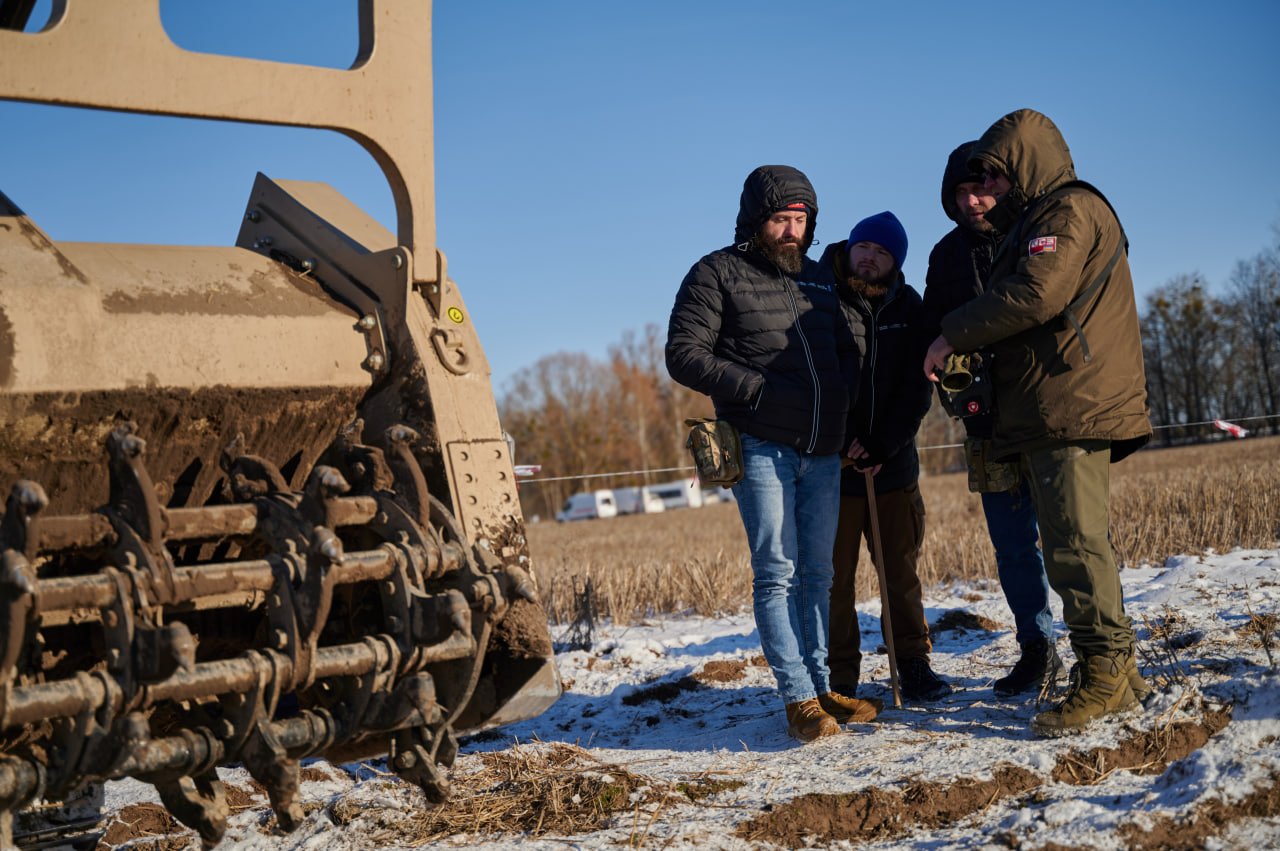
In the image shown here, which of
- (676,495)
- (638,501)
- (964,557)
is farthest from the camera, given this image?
(676,495)

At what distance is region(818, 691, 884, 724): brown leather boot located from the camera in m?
4.55

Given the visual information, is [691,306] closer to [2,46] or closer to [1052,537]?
[1052,537]

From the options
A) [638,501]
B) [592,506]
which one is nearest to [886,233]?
[592,506]

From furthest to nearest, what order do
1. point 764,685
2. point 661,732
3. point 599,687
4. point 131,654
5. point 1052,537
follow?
1. point 599,687
2. point 764,685
3. point 661,732
4. point 1052,537
5. point 131,654

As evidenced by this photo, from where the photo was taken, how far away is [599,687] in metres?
6.16

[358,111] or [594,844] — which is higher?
[358,111]

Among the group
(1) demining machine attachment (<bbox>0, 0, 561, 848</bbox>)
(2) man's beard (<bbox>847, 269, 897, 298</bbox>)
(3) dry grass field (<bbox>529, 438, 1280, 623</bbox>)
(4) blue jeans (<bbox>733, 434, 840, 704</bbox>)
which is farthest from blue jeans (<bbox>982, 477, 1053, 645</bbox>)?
(3) dry grass field (<bbox>529, 438, 1280, 623</bbox>)

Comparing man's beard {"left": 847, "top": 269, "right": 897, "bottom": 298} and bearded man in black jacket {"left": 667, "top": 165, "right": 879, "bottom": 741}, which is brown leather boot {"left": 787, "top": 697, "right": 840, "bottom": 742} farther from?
man's beard {"left": 847, "top": 269, "right": 897, "bottom": 298}

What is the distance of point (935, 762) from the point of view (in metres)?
3.81

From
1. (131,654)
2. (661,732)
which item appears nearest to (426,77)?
(131,654)

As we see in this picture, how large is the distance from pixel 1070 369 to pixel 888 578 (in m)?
1.65

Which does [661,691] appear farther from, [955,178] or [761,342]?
[955,178]

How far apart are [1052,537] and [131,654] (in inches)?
116

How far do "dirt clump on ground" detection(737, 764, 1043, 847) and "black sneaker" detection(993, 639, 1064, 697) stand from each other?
3.80ft
